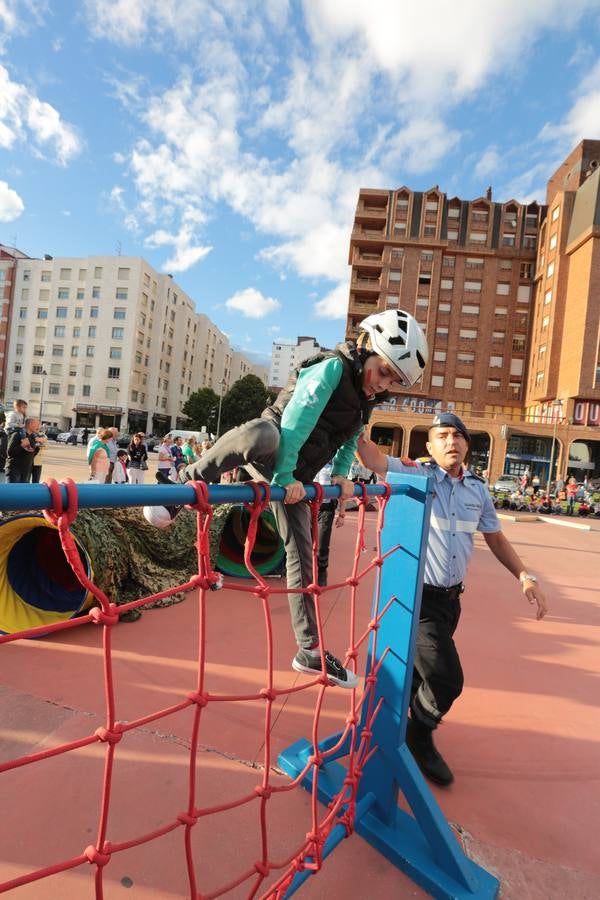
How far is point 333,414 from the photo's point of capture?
2.28m

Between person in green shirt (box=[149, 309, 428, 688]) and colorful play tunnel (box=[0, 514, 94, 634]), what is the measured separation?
5.73ft

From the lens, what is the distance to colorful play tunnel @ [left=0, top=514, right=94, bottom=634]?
3.25m

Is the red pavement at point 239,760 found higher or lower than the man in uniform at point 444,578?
lower

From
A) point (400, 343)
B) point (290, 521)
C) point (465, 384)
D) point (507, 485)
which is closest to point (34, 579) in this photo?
point (290, 521)

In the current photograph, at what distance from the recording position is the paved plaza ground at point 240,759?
166 centimetres

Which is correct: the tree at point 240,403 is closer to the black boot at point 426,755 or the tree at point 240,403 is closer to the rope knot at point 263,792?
the black boot at point 426,755

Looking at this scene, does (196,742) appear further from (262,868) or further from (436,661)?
(436,661)

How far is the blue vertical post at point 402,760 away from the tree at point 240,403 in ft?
162

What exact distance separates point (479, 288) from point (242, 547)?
140 feet

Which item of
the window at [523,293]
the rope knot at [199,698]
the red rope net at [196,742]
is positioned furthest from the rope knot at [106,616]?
the window at [523,293]

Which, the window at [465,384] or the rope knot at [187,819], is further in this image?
the window at [465,384]

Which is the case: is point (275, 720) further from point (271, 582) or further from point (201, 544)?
point (271, 582)

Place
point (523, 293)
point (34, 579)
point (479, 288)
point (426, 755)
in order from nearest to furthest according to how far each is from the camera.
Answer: point (426, 755) → point (34, 579) → point (523, 293) → point (479, 288)

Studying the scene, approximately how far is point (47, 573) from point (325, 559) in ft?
9.43
